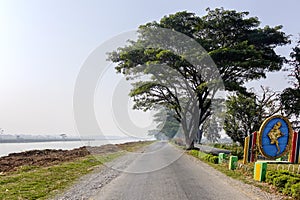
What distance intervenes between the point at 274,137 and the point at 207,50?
510 inches

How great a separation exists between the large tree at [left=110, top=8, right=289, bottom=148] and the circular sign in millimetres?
9835

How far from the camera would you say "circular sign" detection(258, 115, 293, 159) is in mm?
13508

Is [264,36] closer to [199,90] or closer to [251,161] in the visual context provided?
[199,90]

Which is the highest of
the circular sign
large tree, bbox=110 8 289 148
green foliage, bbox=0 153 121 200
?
large tree, bbox=110 8 289 148

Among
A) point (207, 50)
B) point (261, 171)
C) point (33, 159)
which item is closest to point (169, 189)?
point (261, 171)

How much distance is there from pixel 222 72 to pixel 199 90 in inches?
102

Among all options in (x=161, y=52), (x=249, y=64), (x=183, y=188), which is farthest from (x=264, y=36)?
(x=183, y=188)

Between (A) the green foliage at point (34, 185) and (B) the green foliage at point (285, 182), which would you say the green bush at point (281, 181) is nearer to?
(B) the green foliage at point (285, 182)

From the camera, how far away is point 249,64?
74.6 ft

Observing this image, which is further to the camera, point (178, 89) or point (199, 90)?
point (178, 89)

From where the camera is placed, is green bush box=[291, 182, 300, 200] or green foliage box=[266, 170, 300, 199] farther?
green foliage box=[266, 170, 300, 199]

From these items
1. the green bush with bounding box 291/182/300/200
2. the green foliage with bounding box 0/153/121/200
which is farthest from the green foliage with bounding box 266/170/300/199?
the green foliage with bounding box 0/153/121/200

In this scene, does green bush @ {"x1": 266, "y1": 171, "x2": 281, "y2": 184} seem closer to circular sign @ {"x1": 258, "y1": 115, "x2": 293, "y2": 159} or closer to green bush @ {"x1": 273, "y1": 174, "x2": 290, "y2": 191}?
green bush @ {"x1": 273, "y1": 174, "x2": 290, "y2": 191}

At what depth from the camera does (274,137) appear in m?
13.6
